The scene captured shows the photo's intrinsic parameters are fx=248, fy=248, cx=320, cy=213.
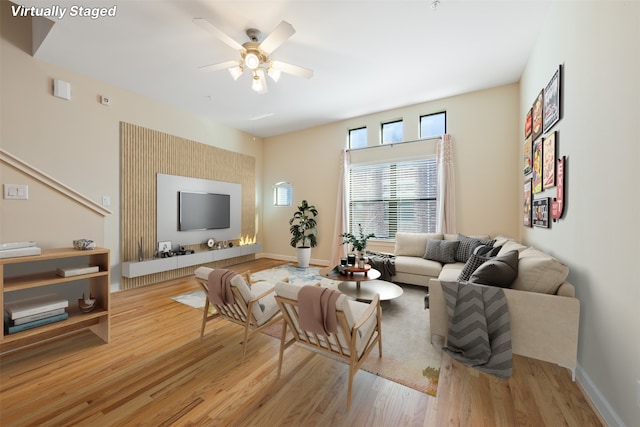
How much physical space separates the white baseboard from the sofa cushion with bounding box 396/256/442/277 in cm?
181

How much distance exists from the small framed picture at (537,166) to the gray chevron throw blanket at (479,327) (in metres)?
1.56

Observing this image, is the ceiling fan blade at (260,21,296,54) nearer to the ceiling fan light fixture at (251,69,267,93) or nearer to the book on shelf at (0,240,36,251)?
the ceiling fan light fixture at (251,69,267,93)

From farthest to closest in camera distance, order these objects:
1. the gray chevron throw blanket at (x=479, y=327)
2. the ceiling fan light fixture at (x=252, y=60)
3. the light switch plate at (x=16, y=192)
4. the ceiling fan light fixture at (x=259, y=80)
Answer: the ceiling fan light fixture at (x=259, y=80), the ceiling fan light fixture at (x=252, y=60), the light switch plate at (x=16, y=192), the gray chevron throw blanket at (x=479, y=327)

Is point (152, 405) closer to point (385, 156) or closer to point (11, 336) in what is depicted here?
point (11, 336)

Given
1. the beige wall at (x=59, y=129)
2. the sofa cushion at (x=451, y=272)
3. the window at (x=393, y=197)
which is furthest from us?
the window at (x=393, y=197)

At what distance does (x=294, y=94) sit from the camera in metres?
4.12

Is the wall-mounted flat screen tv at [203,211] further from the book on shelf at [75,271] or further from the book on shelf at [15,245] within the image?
the book on shelf at [15,245]

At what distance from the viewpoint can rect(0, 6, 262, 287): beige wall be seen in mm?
2281

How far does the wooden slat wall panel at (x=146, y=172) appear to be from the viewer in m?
3.97

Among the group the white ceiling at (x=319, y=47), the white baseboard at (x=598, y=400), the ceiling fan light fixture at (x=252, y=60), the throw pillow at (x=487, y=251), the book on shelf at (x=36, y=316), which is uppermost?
the white ceiling at (x=319, y=47)

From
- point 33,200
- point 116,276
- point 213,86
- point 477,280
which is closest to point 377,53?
point 213,86

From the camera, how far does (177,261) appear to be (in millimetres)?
4305

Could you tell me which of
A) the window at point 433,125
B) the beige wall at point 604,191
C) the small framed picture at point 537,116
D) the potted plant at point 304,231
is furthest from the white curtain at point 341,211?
the beige wall at point 604,191

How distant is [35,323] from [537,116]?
5.28 metres
